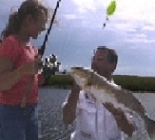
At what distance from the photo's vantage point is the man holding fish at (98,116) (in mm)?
4234

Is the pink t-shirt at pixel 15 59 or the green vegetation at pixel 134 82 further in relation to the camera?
the green vegetation at pixel 134 82

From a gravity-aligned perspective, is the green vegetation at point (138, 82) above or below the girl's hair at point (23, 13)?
below

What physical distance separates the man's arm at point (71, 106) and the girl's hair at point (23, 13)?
0.66 meters

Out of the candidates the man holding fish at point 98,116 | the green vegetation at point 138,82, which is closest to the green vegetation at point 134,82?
the green vegetation at point 138,82

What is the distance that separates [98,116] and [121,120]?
231 mm

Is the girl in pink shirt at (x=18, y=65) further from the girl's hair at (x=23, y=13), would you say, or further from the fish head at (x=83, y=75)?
the fish head at (x=83, y=75)

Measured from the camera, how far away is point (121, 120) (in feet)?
13.6

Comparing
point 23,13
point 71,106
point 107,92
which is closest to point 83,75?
point 107,92

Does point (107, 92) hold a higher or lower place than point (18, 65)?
lower

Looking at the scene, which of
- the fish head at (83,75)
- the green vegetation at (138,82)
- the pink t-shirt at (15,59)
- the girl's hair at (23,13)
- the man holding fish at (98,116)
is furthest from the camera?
Result: the green vegetation at (138,82)

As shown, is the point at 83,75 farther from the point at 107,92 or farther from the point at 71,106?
the point at 71,106

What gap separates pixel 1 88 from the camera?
3.87m

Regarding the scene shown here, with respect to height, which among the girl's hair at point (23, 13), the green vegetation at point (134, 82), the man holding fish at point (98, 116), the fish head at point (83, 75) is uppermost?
the girl's hair at point (23, 13)

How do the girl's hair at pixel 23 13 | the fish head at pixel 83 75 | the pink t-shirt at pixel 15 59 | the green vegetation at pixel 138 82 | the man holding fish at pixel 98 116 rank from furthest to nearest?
1. the green vegetation at pixel 138 82
2. the man holding fish at pixel 98 116
3. the girl's hair at pixel 23 13
4. the pink t-shirt at pixel 15 59
5. the fish head at pixel 83 75
